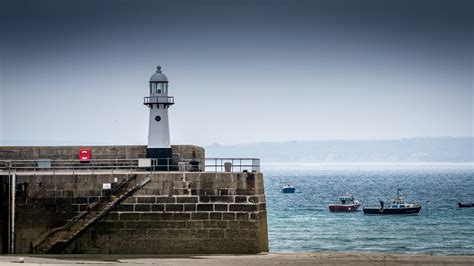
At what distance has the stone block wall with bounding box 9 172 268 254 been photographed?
4609cm

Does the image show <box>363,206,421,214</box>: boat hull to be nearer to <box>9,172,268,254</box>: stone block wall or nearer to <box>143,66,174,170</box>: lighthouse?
<box>143,66,174,170</box>: lighthouse

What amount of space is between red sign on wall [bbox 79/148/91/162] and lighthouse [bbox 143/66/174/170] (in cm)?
268

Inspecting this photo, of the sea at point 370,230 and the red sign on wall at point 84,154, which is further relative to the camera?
the sea at point 370,230

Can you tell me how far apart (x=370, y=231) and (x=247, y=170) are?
4572 centimetres

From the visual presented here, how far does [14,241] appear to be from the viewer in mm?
46594

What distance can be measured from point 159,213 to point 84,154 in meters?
6.37

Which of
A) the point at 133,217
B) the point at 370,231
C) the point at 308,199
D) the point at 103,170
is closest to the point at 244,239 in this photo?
the point at 133,217

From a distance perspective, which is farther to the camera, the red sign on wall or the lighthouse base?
the lighthouse base

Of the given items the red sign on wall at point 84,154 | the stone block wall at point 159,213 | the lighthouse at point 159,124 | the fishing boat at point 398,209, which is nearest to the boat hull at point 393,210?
the fishing boat at point 398,209

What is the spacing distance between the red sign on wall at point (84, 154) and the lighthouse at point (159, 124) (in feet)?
8.80

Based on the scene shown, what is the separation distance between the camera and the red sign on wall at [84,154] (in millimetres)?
50938

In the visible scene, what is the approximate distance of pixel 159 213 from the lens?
1823 inches

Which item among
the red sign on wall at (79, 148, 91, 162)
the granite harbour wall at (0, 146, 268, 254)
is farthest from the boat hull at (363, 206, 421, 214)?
the granite harbour wall at (0, 146, 268, 254)

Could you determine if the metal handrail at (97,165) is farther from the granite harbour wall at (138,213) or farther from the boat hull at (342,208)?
the boat hull at (342,208)
